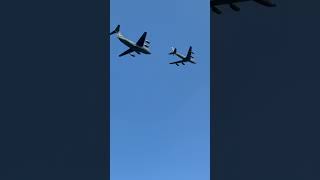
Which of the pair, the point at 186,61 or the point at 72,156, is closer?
the point at 72,156

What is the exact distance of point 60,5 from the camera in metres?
36.2

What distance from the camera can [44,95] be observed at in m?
34.6

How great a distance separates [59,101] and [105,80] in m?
3.96
